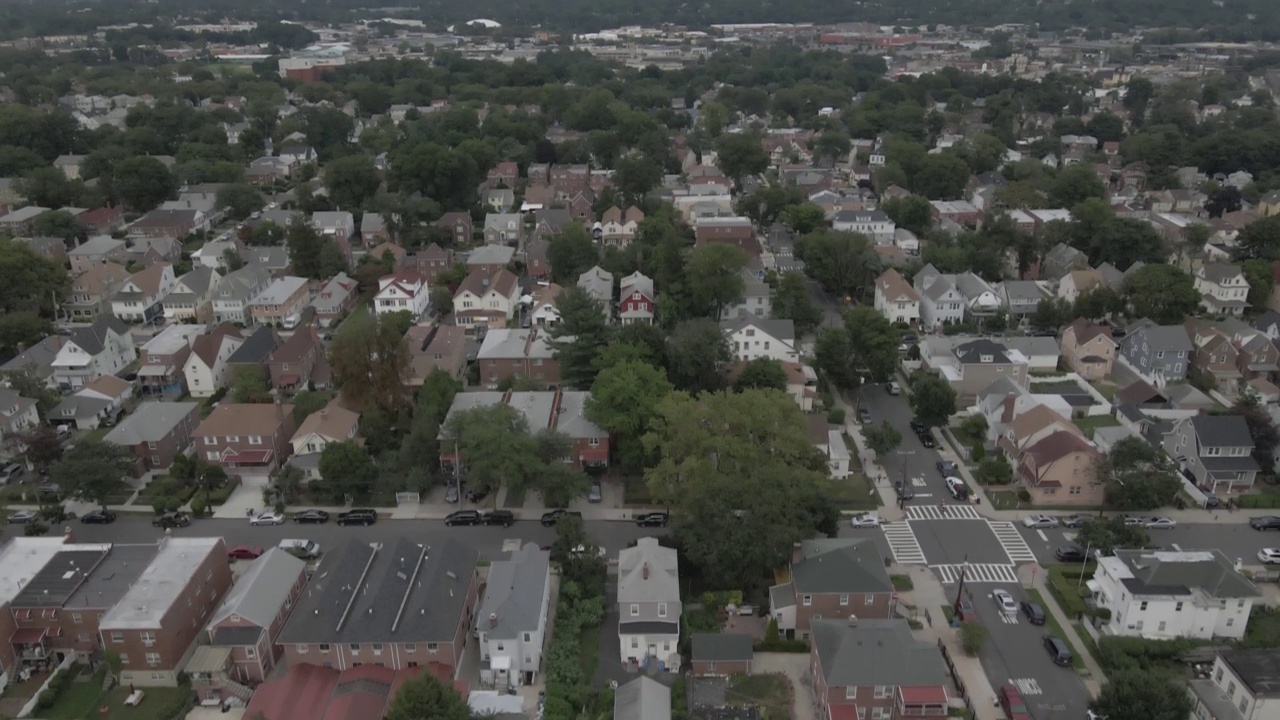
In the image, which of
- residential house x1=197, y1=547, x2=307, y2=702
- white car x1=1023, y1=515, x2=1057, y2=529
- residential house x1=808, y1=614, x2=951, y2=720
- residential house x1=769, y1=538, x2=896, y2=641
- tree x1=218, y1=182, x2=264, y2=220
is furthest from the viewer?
tree x1=218, y1=182, x2=264, y2=220

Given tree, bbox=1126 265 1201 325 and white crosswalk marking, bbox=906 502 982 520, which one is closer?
white crosswalk marking, bbox=906 502 982 520

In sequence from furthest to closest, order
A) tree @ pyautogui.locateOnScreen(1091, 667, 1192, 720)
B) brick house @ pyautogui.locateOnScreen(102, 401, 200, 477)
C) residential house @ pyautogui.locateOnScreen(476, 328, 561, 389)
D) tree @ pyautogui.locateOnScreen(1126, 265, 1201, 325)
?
1. tree @ pyautogui.locateOnScreen(1126, 265, 1201, 325)
2. residential house @ pyautogui.locateOnScreen(476, 328, 561, 389)
3. brick house @ pyautogui.locateOnScreen(102, 401, 200, 477)
4. tree @ pyautogui.locateOnScreen(1091, 667, 1192, 720)

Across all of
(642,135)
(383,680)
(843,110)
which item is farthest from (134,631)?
(843,110)

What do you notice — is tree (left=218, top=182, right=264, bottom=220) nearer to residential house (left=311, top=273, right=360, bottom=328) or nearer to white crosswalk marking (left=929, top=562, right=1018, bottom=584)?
residential house (left=311, top=273, right=360, bottom=328)

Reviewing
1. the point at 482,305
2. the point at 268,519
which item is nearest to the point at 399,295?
the point at 482,305

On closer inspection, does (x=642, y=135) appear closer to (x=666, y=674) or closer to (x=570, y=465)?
(x=570, y=465)

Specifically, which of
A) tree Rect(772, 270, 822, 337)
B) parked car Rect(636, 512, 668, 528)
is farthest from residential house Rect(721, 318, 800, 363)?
parked car Rect(636, 512, 668, 528)

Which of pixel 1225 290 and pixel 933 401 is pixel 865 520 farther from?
pixel 1225 290
